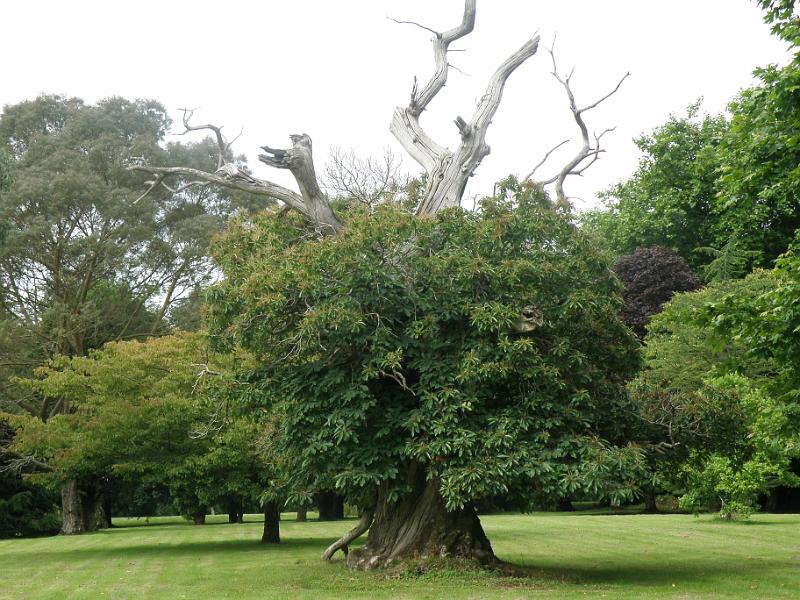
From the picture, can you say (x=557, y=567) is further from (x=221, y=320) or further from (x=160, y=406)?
(x=160, y=406)

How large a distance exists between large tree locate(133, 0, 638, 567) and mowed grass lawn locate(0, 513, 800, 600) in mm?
1417

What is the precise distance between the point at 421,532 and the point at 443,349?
3442 millimetres

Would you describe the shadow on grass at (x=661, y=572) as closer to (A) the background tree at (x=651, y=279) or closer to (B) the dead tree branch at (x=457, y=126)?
(B) the dead tree branch at (x=457, y=126)

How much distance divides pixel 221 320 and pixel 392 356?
3883mm

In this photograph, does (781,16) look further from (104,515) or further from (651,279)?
(104,515)

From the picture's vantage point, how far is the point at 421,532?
16.4 m

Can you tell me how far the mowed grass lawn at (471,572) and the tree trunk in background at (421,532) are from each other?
27.0 inches

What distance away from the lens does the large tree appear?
48.3 feet

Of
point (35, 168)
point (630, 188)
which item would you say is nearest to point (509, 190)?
point (35, 168)

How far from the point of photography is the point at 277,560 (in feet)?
67.3

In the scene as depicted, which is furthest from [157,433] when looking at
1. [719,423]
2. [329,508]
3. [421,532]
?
[329,508]

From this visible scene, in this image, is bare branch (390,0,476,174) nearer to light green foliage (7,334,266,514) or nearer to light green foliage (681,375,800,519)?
light green foliage (7,334,266,514)

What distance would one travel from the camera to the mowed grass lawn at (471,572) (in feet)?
46.3

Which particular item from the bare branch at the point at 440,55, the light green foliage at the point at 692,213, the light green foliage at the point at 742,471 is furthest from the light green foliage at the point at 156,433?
the light green foliage at the point at 692,213
